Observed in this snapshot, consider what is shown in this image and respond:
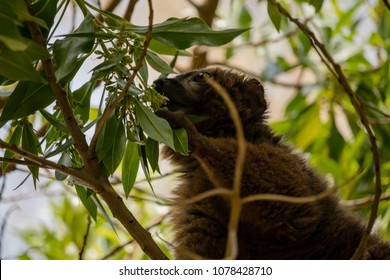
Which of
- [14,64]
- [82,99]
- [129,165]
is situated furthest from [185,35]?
[14,64]

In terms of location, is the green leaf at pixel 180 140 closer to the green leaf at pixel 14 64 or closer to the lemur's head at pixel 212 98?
the lemur's head at pixel 212 98

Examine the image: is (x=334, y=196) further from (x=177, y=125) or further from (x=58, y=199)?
(x=58, y=199)

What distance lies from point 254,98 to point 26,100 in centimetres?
141

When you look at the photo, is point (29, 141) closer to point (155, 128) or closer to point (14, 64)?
point (155, 128)

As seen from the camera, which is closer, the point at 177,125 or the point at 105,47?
the point at 105,47

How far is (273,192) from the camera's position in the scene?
9.23 feet

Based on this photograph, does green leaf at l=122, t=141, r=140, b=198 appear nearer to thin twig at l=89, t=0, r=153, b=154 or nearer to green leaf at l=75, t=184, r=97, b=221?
green leaf at l=75, t=184, r=97, b=221

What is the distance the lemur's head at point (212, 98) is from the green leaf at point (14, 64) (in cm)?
113

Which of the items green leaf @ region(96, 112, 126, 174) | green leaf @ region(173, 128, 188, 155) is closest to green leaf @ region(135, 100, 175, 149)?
green leaf @ region(96, 112, 126, 174)

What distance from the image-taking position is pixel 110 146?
229 cm

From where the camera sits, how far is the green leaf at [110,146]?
7.50ft

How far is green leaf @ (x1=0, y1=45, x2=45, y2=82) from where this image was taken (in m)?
1.85

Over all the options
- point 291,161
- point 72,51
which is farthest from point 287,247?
point 72,51
